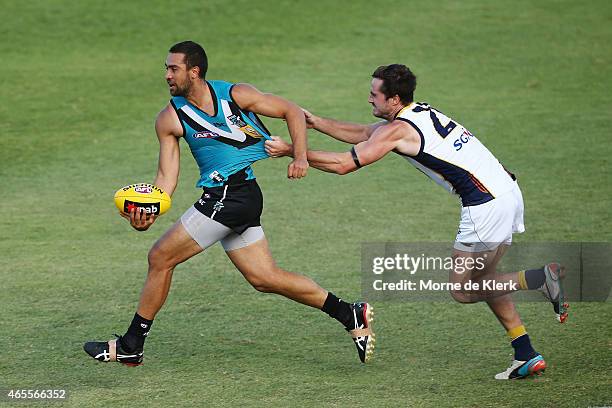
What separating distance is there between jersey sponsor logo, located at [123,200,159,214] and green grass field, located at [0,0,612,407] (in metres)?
1.16

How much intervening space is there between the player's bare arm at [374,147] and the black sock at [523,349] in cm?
152

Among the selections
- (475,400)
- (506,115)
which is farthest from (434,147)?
(506,115)

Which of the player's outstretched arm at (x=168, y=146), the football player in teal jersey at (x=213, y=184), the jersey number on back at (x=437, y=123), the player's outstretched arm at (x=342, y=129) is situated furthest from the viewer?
the player's outstretched arm at (x=342, y=129)

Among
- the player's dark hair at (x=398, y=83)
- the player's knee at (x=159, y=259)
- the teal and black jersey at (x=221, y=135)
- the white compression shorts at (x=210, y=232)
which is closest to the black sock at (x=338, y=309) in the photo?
the white compression shorts at (x=210, y=232)

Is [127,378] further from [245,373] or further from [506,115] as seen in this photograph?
[506,115]

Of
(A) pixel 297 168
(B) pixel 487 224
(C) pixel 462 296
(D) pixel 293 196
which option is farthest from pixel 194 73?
(D) pixel 293 196

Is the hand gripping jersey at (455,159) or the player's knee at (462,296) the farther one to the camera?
the player's knee at (462,296)

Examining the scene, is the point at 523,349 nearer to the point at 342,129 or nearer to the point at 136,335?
the point at 342,129

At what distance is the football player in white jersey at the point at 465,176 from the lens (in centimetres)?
801

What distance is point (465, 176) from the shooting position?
317 inches

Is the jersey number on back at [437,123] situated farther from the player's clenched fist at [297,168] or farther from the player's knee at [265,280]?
the player's knee at [265,280]

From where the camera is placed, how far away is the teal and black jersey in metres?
8.21

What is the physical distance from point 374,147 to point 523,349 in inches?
69.5

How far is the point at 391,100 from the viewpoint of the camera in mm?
8195
